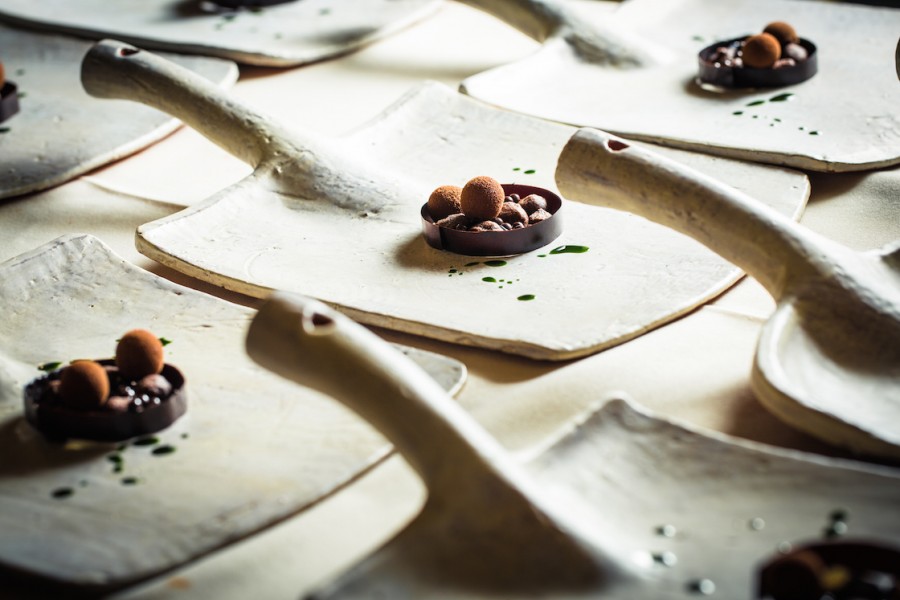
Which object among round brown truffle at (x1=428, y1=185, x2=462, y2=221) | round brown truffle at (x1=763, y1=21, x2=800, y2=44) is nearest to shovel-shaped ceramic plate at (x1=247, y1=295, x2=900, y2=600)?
round brown truffle at (x1=428, y1=185, x2=462, y2=221)

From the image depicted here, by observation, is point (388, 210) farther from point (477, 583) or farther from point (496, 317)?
point (477, 583)

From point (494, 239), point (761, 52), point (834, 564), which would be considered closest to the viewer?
point (834, 564)

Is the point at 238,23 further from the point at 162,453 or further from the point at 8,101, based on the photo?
the point at 162,453

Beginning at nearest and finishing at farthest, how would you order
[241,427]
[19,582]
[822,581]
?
[822,581]
[19,582]
[241,427]

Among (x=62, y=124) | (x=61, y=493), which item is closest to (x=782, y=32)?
(x=62, y=124)

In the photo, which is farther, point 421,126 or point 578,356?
point 421,126

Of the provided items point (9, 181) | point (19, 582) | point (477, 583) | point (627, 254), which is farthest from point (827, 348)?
point (9, 181)
